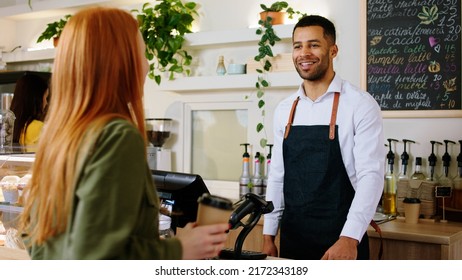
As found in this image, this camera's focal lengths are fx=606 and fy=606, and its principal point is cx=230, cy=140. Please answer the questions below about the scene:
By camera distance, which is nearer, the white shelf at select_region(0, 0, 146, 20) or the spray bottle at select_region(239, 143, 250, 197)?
the spray bottle at select_region(239, 143, 250, 197)

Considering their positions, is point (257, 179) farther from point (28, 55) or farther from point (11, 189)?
point (28, 55)

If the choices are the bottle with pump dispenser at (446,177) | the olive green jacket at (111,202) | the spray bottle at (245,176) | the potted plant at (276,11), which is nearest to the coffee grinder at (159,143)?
the spray bottle at (245,176)

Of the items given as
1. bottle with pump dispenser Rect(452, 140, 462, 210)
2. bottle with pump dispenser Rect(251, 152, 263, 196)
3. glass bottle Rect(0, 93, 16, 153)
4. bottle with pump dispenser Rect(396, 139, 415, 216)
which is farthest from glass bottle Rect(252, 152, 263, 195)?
glass bottle Rect(0, 93, 16, 153)

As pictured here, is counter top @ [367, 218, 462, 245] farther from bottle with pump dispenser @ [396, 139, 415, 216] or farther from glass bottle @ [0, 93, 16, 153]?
glass bottle @ [0, 93, 16, 153]

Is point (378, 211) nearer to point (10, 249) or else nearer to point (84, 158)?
point (10, 249)

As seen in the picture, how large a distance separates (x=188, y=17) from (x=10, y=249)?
2.20 m

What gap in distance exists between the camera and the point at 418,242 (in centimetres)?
267

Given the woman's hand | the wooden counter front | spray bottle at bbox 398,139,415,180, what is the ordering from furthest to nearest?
spray bottle at bbox 398,139,415,180 → the wooden counter front → the woman's hand

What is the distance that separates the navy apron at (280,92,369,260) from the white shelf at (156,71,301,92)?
38.9 inches

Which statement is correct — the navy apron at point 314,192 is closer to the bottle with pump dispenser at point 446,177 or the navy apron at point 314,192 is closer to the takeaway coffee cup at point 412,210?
the takeaway coffee cup at point 412,210

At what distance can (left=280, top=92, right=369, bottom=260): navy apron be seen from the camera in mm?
2455

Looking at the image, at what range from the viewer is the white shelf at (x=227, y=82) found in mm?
3547

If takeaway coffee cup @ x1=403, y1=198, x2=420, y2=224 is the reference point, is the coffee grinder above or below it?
above

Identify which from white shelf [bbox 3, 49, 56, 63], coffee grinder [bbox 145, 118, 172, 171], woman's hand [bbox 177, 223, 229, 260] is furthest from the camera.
Result: white shelf [bbox 3, 49, 56, 63]
